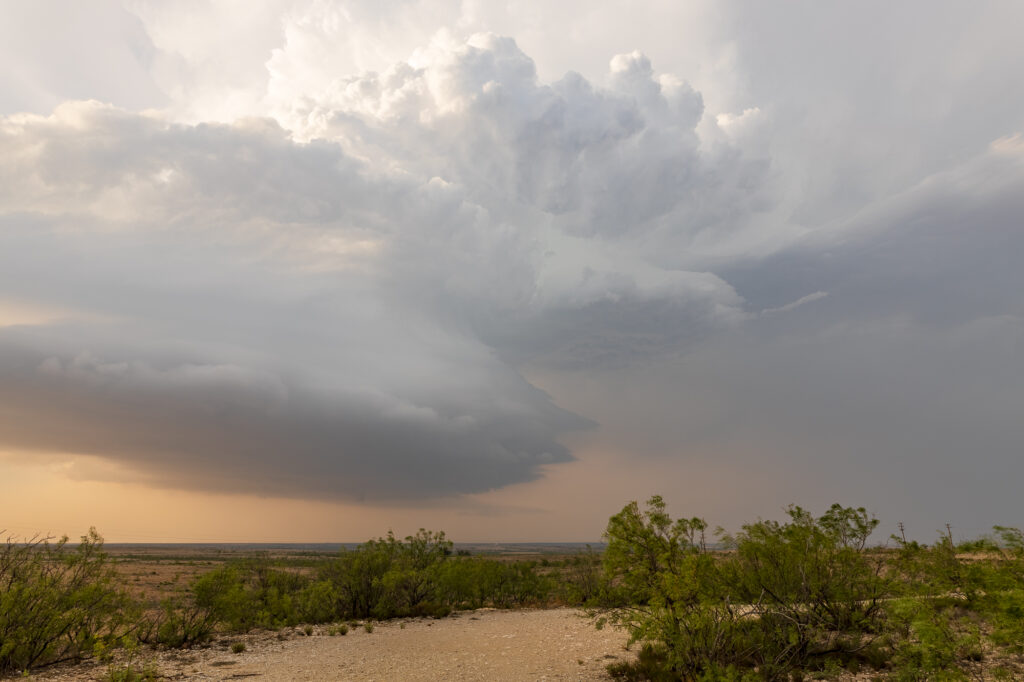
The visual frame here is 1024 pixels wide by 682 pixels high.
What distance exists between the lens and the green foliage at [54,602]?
18.9m

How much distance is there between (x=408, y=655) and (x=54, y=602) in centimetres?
1350

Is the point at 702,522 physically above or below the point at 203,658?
above

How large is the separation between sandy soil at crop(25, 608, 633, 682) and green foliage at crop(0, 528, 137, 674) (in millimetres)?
1099

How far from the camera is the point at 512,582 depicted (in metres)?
47.2

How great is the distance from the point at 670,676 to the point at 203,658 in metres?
19.6

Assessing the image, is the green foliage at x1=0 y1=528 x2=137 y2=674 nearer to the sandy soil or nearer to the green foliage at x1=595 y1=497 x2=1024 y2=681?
the sandy soil

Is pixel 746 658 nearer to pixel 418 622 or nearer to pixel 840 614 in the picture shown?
pixel 840 614

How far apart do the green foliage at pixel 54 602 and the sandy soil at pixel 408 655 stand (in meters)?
1.10

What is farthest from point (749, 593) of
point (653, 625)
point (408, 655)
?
point (408, 655)

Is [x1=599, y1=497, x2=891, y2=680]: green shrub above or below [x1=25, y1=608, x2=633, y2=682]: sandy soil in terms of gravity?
above

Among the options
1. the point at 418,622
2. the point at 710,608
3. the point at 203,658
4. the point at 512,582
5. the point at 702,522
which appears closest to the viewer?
the point at 710,608

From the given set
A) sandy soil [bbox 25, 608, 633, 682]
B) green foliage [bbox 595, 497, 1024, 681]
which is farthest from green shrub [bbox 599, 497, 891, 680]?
sandy soil [bbox 25, 608, 633, 682]

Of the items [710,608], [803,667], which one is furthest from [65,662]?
[803,667]

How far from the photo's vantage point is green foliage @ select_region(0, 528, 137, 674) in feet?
62.1
